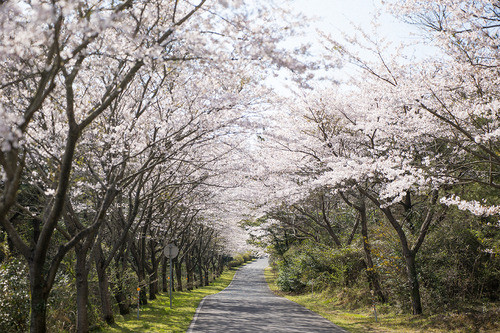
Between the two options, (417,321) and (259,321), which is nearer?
(417,321)

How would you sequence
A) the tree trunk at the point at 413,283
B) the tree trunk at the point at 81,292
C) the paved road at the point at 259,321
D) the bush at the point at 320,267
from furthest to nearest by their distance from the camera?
the bush at the point at 320,267 < the tree trunk at the point at 413,283 < the paved road at the point at 259,321 < the tree trunk at the point at 81,292

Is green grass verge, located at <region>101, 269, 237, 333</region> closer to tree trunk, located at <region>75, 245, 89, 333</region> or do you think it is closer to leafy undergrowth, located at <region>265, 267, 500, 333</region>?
tree trunk, located at <region>75, 245, 89, 333</region>

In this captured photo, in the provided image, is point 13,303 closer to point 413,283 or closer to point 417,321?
point 417,321

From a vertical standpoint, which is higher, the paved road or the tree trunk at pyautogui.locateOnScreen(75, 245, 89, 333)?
the tree trunk at pyautogui.locateOnScreen(75, 245, 89, 333)

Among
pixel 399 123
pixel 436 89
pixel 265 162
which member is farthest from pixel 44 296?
pixel 265 162

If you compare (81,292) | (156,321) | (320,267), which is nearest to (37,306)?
(81,292)

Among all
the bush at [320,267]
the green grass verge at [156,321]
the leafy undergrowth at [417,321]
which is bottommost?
the leafy undergrowth at [417,321]

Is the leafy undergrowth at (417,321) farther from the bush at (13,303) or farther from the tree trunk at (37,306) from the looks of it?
the bush at (13,303)

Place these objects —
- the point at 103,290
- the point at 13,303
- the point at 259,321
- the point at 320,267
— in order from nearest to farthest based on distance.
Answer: the point at 13,303 < the point at 103,290 < the point at 259,321 < the point at 320,267

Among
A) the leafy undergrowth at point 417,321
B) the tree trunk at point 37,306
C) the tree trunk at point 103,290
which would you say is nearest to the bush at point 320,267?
the leafy undergrowth at point 417,321

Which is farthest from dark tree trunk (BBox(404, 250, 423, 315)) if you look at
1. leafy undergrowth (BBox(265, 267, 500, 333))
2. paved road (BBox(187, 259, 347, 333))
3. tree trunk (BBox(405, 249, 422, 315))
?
paved road (BBox(187, 259, 347, 333))

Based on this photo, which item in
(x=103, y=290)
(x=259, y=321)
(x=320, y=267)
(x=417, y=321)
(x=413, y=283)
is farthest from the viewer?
(x=320, y=267)

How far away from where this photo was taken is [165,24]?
625 cm

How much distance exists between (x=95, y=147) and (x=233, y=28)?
5429 mm
